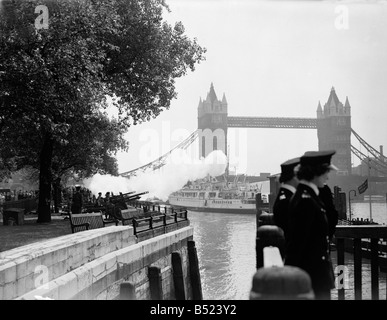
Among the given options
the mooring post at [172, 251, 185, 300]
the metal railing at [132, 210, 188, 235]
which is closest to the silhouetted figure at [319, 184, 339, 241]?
the mooring post at [172, 251, 185, 300]

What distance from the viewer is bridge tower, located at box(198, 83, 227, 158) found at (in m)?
120

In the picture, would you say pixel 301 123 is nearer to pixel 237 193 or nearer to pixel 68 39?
pixel 237 193

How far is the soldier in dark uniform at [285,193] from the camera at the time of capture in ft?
14.3

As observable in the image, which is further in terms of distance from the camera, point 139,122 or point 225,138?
point 225,138

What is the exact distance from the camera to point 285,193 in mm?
4484

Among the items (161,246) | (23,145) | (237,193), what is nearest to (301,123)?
(237,193)

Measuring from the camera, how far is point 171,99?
23.1 metres

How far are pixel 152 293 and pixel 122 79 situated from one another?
38.7ft

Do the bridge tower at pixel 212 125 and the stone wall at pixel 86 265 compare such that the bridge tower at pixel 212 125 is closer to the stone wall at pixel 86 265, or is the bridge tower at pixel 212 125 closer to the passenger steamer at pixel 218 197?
the passenger steamer at pixel 218 197

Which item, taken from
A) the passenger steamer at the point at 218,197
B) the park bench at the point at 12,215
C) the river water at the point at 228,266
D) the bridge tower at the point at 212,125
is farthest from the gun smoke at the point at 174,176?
the park bench at the point at 12,215
